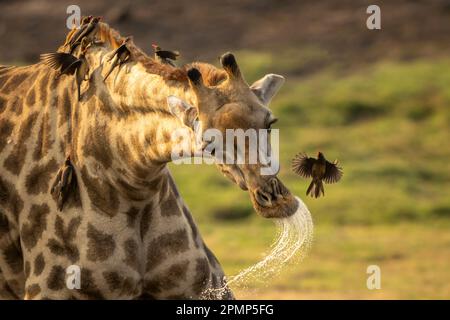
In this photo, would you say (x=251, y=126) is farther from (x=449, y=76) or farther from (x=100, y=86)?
(x=449, y=76)

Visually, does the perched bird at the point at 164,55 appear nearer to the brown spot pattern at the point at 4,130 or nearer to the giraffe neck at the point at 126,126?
the giraffe neck at the point at 126,126

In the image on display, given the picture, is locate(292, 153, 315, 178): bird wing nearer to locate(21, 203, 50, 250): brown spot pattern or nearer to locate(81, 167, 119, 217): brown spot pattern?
locate(81, 167, 119, 217): brown spot pattern

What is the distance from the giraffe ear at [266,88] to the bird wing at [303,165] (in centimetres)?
36

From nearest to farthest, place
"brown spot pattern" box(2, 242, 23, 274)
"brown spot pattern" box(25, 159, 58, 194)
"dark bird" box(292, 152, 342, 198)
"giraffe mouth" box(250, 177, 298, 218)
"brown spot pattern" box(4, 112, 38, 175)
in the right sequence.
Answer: "giraffe mouth" box(250, 177, 298, 218) < "dark bird" box(292, 152, 342, 198) < "brown spot pattern" box(25, 159, 58, 194) < "brown spot pattern" box(4, 112, 38, 175) < "brown spot pattern" box(2, 242, 23, 274)

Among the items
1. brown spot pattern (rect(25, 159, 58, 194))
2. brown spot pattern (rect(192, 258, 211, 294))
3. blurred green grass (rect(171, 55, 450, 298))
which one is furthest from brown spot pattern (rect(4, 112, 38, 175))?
blurred green grass (rect(171, 55, 450, 298))

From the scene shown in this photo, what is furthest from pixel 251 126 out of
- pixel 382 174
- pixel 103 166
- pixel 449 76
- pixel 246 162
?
pixel 449 76

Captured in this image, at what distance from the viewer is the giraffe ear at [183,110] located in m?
6.50

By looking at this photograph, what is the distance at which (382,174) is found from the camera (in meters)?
22.3

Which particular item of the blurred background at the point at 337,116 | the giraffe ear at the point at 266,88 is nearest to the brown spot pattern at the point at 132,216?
the giraffe ear at the point at 266,88

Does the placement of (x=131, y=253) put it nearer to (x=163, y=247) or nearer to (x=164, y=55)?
(x=163, y=247)

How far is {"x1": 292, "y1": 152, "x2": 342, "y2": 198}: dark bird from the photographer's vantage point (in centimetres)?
671

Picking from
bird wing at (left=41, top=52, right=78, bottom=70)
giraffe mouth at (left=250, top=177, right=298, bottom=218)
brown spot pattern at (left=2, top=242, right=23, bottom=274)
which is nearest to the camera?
giraffe mouth at (left=250, top=177, right=298, bottom=218)

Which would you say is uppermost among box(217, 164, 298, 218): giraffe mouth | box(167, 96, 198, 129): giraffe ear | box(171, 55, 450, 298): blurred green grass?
box(171, 55, 450, 298): blurred green grass

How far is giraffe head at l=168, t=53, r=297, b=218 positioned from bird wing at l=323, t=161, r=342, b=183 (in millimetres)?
483
